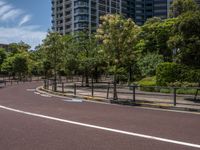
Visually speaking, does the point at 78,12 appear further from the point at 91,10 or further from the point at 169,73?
the point at 169,73

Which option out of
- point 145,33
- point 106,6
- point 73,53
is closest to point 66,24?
point 106,6

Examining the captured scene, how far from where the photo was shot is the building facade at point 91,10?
16300cm

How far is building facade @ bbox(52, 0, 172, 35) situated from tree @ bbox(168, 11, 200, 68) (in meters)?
123

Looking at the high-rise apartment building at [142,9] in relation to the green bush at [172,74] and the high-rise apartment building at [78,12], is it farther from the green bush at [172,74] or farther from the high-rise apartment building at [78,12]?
the green bush at [172,74]

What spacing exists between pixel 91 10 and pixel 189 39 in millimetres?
142290

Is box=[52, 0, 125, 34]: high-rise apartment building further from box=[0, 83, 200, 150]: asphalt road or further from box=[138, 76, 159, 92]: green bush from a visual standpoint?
box=[0, 83, 200, 150]: asphalt road

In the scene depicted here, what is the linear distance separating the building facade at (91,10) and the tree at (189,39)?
404 feet

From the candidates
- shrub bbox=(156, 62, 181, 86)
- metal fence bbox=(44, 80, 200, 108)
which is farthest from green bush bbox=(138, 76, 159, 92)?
shrub bbox=(156, 62, 181, 86)

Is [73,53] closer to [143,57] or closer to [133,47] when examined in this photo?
[143,57]

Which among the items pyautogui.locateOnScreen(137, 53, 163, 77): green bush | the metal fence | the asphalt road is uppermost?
pyautogui.locateOnScreen(137, 53, 163, 77): green bush

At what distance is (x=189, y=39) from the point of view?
26.0 meters

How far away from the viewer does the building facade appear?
6417 inches

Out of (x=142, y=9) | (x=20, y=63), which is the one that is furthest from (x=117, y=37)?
(x=142, y=9)

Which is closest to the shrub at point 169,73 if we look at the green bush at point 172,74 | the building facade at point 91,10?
the green bush at point 172,74
